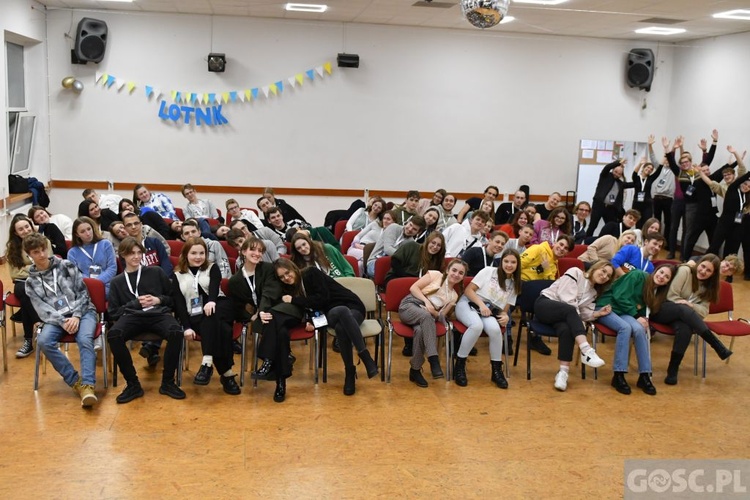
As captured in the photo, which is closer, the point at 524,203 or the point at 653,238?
the point at 653,238

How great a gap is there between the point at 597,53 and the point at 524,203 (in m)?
3.35

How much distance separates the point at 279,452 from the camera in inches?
163

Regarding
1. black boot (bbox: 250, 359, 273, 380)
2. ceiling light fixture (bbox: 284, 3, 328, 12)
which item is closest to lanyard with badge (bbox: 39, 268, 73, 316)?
black boot (bbox: 250, 359, 273, 380)

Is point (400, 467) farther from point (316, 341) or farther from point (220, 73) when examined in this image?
point (220, 73)

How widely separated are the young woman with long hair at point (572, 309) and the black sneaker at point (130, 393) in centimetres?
290

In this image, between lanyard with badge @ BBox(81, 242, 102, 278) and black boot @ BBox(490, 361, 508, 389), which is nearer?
black boot @ BBox(490, 361, 508, 389)

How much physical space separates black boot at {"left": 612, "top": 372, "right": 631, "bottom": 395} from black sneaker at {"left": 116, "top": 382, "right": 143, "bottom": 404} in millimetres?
3370

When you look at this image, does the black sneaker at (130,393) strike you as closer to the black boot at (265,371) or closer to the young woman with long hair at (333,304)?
the black boot at (265,371)

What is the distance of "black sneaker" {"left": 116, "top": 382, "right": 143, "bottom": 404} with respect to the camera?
15.4ft

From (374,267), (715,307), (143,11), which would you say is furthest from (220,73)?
(715,307)

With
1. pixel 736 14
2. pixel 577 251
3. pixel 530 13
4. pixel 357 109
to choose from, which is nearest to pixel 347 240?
pixel 577 251

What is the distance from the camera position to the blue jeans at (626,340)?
17.3 feet

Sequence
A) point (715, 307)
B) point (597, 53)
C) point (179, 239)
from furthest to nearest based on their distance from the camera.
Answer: point (597, 53), point (179, 239), point (715, 307)

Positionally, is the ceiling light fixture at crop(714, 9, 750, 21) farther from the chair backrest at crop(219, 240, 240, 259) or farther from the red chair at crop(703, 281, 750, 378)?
the chair backrest at crop(219, 240, 240, 259)
